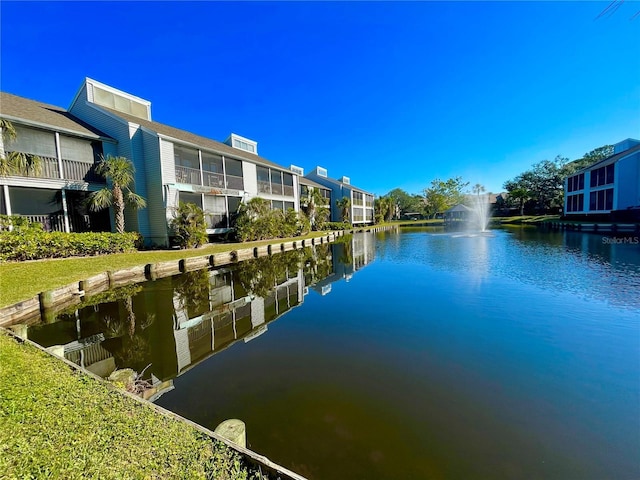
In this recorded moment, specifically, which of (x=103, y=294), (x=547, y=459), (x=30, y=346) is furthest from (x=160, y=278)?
(x=547, y=459)

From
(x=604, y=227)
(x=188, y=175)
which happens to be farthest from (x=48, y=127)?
(x=604, y=227)

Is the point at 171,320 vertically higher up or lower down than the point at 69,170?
lower down

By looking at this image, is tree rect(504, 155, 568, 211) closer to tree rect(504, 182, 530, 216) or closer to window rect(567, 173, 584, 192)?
tree rect(504, 182, 530, 216)

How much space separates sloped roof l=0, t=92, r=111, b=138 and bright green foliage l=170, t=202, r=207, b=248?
20.8 feet

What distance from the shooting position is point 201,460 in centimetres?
233

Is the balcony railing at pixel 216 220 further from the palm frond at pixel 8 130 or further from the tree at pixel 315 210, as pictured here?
the tree at pixel 315 210

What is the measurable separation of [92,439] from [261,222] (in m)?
20.0

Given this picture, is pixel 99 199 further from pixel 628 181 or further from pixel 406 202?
pixel 406 202

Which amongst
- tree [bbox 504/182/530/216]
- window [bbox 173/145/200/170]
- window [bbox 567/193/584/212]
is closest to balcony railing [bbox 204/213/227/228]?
window [bbox 173/145/200/170]

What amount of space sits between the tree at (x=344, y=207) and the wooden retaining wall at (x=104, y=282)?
2591 cm

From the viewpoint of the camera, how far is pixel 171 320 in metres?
7.18

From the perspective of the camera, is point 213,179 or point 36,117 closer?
point 36,117

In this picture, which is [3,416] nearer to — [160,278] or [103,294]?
[103,294]

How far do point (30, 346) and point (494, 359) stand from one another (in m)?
7.81
